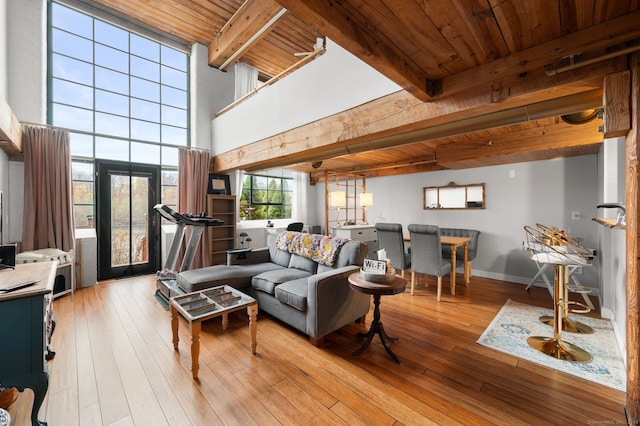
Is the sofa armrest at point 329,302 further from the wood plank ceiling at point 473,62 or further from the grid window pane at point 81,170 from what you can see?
the grid window pane at point 81,170

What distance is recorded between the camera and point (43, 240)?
12.4 ft

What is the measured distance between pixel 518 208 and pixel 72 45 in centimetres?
818

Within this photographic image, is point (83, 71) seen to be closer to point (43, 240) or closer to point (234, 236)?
point (43, 240)

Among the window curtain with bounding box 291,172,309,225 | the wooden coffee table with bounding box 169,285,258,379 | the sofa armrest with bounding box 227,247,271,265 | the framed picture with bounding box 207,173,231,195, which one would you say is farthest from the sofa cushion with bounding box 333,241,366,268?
the window curtain with bounding box 291,172,309,225

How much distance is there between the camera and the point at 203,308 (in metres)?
2.15

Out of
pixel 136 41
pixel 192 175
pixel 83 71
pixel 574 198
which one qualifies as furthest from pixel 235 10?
pixel 574 198

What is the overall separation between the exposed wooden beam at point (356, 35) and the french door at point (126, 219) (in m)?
4.89

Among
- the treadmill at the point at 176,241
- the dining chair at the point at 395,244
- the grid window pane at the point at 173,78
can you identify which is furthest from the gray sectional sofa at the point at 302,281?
the grid window pane at the point at 173,78

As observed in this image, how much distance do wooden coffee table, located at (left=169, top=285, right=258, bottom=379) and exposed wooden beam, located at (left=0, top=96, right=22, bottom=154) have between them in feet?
8.26

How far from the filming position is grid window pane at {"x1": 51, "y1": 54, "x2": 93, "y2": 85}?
4.14 meters

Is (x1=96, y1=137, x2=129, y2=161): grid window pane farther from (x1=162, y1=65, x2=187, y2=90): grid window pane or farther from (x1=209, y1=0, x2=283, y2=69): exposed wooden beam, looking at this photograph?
(x1=209, y1=0, x2=283, y2=69): exposed wooden beam

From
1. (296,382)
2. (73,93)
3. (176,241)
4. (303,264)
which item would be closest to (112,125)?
(73,93)

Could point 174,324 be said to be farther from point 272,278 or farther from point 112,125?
point 112,125

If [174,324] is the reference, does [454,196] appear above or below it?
above
